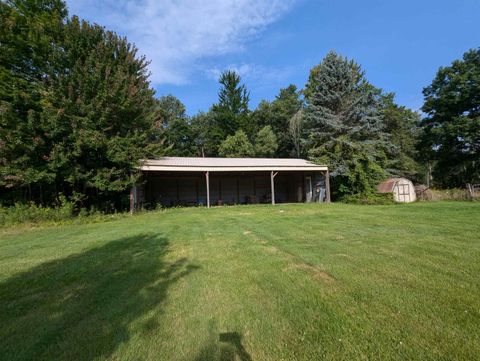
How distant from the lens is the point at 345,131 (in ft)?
69.4

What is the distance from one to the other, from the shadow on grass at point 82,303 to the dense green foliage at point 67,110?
8636mm

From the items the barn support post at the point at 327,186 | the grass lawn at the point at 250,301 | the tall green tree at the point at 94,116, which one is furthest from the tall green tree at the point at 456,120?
the tall green tree at the point at 94,116

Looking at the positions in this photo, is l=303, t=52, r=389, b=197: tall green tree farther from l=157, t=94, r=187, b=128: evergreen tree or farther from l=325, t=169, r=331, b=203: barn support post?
l=157, t=94, r=187, b=128: evergreen tree

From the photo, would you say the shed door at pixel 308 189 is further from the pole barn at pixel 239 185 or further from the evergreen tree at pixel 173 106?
the evergreen tree at pixel 173 106

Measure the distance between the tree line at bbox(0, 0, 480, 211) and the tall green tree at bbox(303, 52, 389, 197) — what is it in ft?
0.26

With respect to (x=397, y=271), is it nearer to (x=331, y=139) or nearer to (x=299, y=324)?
(x=299, y=324)

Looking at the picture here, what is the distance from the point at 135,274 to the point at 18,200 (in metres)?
13.2

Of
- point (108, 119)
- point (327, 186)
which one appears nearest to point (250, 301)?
point (108, 119)

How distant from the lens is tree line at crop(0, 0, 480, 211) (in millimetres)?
11867

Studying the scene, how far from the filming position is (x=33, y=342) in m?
2.37

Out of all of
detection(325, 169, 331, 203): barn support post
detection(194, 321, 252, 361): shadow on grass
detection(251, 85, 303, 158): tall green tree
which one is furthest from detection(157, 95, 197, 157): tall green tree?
detection(194, 321, 252, 361): shadow on grass

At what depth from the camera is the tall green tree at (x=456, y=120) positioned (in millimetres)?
22156

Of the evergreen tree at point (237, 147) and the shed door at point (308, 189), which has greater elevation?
the evergreen tree at point (237, 147)

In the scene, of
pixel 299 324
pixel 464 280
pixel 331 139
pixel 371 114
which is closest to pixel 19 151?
pixel 299 324
